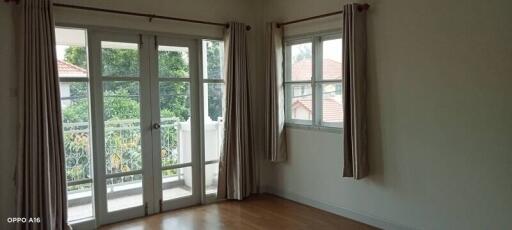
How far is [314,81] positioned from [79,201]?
291cm

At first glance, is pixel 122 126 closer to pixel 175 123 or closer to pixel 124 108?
pixel 124 108

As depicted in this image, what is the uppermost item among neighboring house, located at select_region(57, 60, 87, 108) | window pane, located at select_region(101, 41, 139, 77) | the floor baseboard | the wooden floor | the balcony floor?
window pane, located at select_region(101, 41, 139, 77)

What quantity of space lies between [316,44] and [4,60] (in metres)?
3.20

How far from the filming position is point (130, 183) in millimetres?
4348

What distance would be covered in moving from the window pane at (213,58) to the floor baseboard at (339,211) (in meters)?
1.75

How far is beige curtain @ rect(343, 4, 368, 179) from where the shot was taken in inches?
152

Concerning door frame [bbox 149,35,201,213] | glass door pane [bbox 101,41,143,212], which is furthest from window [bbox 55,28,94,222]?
door frame [bbox 149,35,201,213]

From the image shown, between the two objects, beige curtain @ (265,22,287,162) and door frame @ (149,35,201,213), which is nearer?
door frame @ (149,35,201,213)

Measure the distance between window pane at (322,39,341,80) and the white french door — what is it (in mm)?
1562

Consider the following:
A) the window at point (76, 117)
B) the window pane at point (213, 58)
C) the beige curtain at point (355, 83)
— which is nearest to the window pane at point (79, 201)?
the window at point (76, 117)

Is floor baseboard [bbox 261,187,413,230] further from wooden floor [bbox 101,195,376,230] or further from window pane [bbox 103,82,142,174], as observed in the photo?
window pane [bbox 103,82,142,174]

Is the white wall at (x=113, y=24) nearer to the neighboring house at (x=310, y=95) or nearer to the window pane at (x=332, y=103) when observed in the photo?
the neighboring house at (x=310, y=95)

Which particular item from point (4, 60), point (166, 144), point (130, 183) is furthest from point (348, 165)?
point (4, 60)

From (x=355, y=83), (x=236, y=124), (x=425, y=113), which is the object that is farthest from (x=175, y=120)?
(x=425, y=113)
